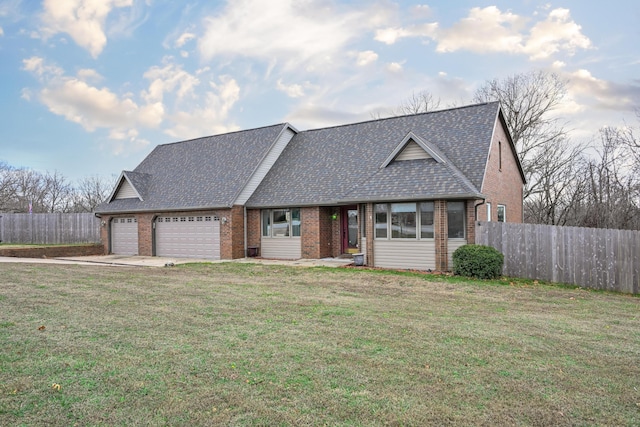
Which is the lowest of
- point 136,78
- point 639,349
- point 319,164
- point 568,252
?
point 639,349

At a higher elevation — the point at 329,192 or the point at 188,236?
the point at 329,192

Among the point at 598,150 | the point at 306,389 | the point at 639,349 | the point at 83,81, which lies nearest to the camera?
the point at 306,389

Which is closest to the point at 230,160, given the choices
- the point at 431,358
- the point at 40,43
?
the point at 40,43

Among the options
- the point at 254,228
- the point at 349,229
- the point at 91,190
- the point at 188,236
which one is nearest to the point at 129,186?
the point at 188,236

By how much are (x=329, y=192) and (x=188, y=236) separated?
25.4 feet

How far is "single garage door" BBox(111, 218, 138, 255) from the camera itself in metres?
21.8

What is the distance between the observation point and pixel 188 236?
778 inches

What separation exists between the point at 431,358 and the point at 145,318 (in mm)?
4671

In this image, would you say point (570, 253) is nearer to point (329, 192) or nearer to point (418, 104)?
point (329, 192)

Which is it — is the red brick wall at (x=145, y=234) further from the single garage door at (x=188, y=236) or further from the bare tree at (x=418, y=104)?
the bare tree at (x=418, y=104)

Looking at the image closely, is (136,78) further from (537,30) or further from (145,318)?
(537,30)

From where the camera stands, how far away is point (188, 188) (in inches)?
807

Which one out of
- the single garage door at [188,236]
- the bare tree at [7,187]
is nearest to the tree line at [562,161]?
the single garage door at [188,236]

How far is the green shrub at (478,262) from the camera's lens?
39.8ft
